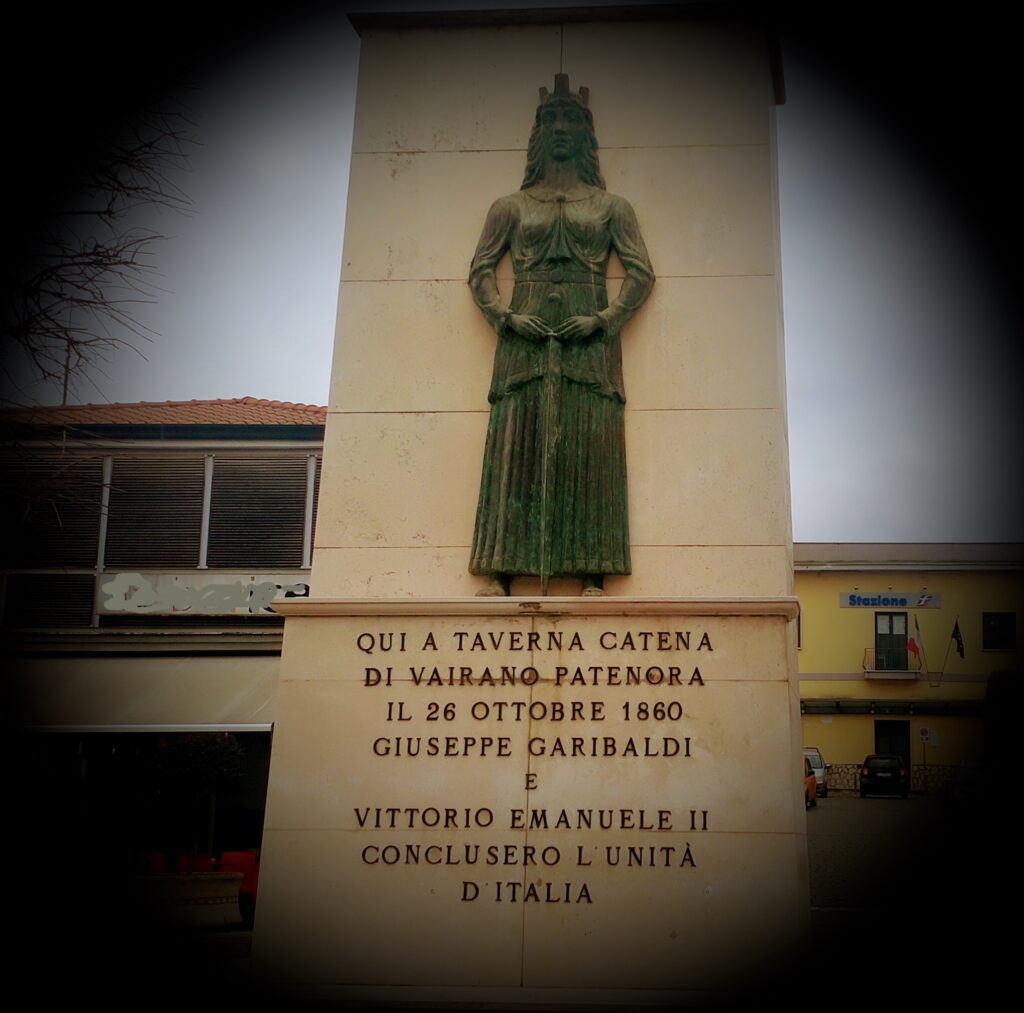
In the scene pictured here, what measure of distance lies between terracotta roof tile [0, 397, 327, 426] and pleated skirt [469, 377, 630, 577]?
1360 cm

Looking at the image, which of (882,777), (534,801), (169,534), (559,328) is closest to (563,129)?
(559,328)

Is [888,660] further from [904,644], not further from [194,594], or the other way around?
[194,594]

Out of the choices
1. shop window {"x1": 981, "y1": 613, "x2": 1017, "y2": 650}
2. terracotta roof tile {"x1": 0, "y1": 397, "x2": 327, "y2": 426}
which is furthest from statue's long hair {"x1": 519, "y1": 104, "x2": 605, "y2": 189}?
shop window {"x1": 981, "y1": 613, "x2": 1017, "y2": 650}

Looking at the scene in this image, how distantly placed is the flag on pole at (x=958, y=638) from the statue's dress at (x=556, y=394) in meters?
36.6

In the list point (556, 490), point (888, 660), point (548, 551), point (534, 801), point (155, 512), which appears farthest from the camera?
point (888, 660)

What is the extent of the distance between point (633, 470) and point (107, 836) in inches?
499

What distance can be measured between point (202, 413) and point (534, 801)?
17.4 m

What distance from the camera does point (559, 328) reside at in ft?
32.8

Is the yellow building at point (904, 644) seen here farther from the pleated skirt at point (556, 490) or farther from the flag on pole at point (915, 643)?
the pleated skirt at point (556, 490)

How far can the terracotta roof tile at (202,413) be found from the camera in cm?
2389

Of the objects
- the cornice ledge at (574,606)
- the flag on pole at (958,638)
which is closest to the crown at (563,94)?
the cornice ledge at (574,606)

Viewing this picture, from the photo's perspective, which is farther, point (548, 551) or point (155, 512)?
point (155, 512)

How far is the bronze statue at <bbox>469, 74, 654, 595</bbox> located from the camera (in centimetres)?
971

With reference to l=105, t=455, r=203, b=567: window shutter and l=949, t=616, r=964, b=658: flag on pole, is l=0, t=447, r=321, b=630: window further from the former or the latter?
l=949, t=616, r=964, b=658: flag on pole
